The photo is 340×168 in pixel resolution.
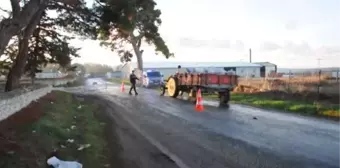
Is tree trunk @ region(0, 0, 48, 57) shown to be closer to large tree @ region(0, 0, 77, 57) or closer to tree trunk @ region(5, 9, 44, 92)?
large tree @ region(0, 0, 77, 57)

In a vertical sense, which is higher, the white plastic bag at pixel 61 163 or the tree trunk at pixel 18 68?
the tree trunk at pixel 18 68

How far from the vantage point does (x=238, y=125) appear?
13797 mm

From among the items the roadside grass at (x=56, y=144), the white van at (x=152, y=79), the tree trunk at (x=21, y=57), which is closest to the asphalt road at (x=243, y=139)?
the roadside grass at (x=56, y=144)

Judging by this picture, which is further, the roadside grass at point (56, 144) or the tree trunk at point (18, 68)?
the tree trunk at point (18, 68)

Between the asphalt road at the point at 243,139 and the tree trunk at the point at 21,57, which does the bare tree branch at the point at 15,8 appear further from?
the tree trunk at the point at 21,57

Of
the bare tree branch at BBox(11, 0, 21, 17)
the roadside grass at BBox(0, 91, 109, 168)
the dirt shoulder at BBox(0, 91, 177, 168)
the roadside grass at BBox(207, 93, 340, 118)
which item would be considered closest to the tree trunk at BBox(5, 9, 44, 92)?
the bare tree branch at BBox(11, 0, 21, 17)

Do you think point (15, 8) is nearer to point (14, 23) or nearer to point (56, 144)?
point (14, 23)

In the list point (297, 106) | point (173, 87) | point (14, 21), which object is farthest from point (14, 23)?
point (173, 87)

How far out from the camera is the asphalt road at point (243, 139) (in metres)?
8.40

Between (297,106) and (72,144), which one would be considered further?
(297,106)

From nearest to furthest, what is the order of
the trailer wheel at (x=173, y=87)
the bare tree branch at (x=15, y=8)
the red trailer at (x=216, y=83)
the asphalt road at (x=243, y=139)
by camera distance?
the asphalt road at (x=243, y=139)
the bare tree branch at (x=15, y=8)
the red trailer at (x=216, y=83)
the trailer wheel at (x=173, y=87)

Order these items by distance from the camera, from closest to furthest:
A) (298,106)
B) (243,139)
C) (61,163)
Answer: (61,163), (243,139), (298,106)

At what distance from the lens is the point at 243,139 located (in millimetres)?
10930

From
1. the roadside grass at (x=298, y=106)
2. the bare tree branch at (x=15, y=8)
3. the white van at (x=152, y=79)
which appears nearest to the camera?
the bare tree branch at (x=15, y=8)
